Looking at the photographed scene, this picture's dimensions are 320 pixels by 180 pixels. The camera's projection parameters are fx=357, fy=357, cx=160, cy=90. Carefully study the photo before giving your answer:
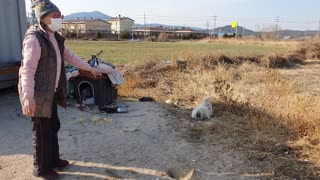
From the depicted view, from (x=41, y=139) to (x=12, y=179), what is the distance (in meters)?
0.59

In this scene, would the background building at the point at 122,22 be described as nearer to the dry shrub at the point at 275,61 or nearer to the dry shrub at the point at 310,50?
the dry shrub at the point at 310,50

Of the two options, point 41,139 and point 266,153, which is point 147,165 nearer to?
point 41,139

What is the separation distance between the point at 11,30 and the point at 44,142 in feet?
13.0

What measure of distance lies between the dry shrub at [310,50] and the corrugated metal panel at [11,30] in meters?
20.1

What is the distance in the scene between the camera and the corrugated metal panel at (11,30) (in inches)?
267

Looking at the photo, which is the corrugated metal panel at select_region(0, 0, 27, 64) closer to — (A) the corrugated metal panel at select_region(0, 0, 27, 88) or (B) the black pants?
(A) the corrugated metal panel at select_region(0, 0, 27, 88)

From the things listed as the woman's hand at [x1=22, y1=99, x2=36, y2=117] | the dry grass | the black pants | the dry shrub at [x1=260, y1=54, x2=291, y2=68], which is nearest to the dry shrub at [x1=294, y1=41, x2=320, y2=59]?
the dry shrub at [x1=260, y1=54, x2=291, y2=68]

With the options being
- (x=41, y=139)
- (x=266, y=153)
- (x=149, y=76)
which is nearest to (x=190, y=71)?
(x=149, y=76)

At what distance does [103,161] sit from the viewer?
4.41m

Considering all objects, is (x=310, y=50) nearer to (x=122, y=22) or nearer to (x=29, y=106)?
(x=29, y=106)

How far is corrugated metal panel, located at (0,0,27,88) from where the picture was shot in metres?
6.77

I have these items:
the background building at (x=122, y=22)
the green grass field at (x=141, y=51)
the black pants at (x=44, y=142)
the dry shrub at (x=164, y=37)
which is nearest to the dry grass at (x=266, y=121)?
the black pants at (x=44, y=142)

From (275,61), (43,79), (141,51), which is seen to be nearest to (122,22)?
(141,51)

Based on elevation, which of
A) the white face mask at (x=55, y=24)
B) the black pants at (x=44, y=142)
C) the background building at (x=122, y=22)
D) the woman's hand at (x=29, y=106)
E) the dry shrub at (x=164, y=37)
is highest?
the background building at (x=122, y=22)
